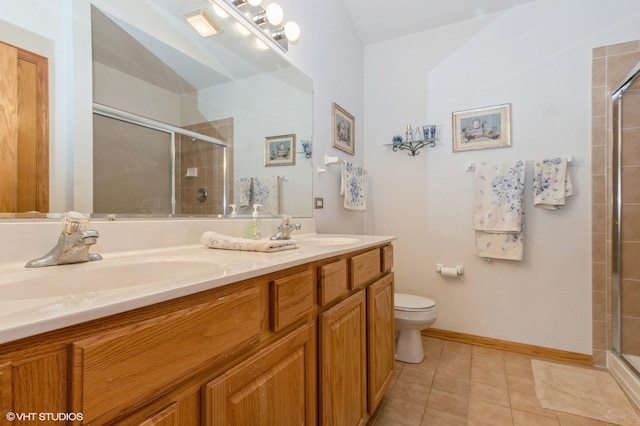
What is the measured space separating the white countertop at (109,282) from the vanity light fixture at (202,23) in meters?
0.90

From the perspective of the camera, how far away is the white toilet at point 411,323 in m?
1.96

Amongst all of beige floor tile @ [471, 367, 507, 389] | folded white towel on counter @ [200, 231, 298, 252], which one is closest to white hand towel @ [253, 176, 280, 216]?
folded white towel on counter @ [200, 231, 298, 252]

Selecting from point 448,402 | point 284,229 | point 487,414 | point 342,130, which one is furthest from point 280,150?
point 487,414

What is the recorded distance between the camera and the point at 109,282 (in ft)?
2.48

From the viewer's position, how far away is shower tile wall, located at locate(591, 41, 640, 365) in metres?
1.86

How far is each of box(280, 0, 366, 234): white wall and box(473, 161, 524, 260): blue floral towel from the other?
93 centimetres

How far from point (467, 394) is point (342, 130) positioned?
186cm

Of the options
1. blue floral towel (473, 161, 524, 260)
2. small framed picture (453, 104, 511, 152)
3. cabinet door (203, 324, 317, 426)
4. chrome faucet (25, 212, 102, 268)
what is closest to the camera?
cabinet door (203, 324, 317, 426)

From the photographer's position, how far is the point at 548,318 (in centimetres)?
211

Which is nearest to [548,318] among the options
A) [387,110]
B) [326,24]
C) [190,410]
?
[387,110]

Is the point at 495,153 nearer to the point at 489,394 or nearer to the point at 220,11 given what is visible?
the point at 489,394

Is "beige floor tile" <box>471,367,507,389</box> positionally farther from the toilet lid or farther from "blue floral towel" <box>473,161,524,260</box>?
"blue floral towel" <box>473,161,524,260</box>

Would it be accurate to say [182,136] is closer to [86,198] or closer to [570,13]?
[86,198]

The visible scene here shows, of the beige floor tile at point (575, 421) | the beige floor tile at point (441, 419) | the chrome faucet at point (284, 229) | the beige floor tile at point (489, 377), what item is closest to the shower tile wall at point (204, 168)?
the chrome faucet at point (284, 229)
